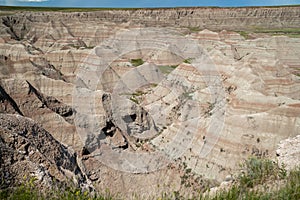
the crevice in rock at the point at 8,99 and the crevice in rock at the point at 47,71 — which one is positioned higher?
the crevice in rock at the point at 8,99

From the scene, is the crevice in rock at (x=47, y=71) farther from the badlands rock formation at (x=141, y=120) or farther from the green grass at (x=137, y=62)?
the green grass at (x=137, y=62)

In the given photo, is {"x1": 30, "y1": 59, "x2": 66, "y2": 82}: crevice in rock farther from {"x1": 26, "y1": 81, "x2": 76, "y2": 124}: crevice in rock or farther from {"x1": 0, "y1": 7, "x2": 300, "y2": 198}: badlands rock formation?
{"x1": 26, "y1": 81, "x2": 76, "y2": 124}: crevice in rock

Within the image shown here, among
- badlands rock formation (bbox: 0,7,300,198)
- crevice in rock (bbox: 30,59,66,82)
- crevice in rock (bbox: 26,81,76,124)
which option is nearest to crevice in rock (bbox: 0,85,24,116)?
badlands rock formation (bbox: 0,7,300,198)

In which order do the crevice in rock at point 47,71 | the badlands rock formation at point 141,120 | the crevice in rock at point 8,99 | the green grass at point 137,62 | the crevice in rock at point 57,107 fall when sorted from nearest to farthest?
the badlands rock formation at point 141,120, the crevice in rock at point 8,99, the crevice in rock at point 57,107, the crevice in rock at point 47,71, the green grass at point 137,62

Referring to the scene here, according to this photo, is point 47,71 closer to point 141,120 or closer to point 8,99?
point 141,120

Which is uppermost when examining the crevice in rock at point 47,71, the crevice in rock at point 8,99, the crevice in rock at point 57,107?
the crevice in rock at point 8,99

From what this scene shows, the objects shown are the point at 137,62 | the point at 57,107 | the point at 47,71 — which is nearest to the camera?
the point at 57,107

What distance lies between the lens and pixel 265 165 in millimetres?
6098

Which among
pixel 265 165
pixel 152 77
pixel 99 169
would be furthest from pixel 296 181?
pixel 152 77

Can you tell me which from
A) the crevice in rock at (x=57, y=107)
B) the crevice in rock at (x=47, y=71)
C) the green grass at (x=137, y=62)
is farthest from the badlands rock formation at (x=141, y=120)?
the green grass at (x=137, y=62)

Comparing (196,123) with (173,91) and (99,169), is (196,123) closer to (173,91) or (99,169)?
(99,169)

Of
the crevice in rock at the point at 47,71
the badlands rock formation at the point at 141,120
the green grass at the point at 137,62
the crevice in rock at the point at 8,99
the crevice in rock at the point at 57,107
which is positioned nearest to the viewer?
the badlands rock formation at the point at 141,120

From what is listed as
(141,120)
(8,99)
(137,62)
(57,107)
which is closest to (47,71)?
(141,120)

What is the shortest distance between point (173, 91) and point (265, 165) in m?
25.9
